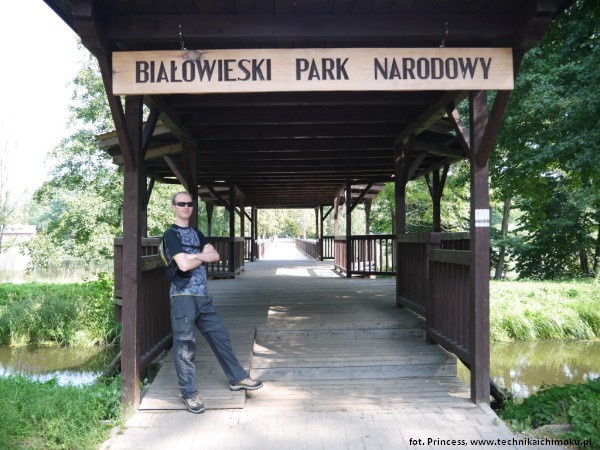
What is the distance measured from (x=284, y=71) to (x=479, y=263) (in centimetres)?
233

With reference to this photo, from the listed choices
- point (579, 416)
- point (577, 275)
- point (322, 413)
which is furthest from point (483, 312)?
point (577, 275)

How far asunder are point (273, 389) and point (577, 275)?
18.4 m

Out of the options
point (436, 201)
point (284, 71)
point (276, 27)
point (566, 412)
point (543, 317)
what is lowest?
point (543, 317)

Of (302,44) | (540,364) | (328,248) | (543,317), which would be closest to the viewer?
(302,44)

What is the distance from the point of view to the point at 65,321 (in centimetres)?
1037

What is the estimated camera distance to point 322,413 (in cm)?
412

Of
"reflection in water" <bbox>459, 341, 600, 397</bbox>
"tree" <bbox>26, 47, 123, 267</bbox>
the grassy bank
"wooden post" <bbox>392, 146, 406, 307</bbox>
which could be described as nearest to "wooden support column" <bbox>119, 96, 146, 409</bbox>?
"wooden post" <bbox>392, 146, 406, 307</bbox>

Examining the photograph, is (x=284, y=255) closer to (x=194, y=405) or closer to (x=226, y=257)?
(x=226, y=257)

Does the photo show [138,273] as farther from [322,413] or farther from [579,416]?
[579,416]

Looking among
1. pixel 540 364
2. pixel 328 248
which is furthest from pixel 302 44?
pixel 328 248

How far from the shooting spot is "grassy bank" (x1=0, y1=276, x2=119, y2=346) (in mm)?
10055

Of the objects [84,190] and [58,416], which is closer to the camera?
[58,416]

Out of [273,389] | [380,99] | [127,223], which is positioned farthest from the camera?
[380,99]

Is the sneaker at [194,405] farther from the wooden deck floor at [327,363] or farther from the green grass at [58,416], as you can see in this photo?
the green grass at [58,416]
